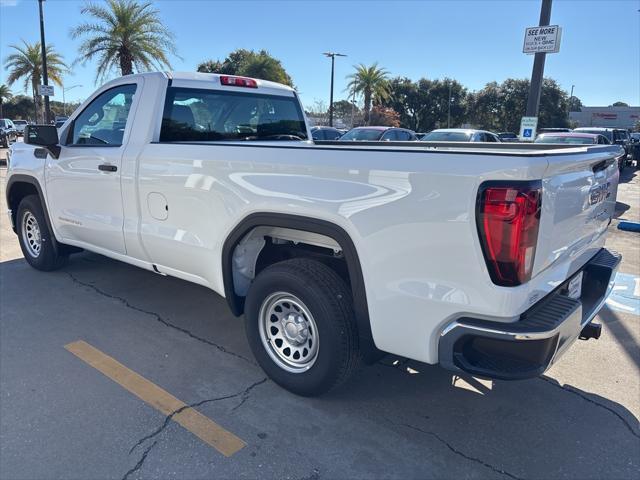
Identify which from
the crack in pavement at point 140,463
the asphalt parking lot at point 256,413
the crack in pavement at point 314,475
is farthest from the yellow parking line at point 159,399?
the crack in pavement at point 314,475

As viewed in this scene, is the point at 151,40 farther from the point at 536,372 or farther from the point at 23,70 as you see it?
the point at 536,372

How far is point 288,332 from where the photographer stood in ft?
10.6

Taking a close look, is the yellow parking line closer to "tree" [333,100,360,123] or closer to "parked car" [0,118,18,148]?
"parked car" [0,118,18,148]

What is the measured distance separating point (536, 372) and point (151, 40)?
75.2 feet

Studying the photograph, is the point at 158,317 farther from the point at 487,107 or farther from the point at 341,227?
the point at 487,107

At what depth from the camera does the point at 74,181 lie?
4.58 metres

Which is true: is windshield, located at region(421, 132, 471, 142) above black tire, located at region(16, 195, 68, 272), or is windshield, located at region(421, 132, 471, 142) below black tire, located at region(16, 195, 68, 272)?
above

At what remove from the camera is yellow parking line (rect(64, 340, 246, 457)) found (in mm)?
2771

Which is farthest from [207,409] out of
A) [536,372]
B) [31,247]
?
[31,247]

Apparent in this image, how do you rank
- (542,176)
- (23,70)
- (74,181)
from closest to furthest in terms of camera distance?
1. (542,176)
2. (74,181)
3. (23,70)

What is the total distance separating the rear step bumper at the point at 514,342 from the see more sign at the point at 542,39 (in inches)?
309

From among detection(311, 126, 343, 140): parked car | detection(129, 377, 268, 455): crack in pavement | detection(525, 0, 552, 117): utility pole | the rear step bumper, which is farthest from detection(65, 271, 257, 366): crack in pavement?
detection(311, 126, 343, 140): parked car

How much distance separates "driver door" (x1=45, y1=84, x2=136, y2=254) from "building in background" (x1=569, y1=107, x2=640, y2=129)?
3035 inches

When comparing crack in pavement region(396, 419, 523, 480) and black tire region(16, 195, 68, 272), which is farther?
black tire region(16, 195, 68, 272)
